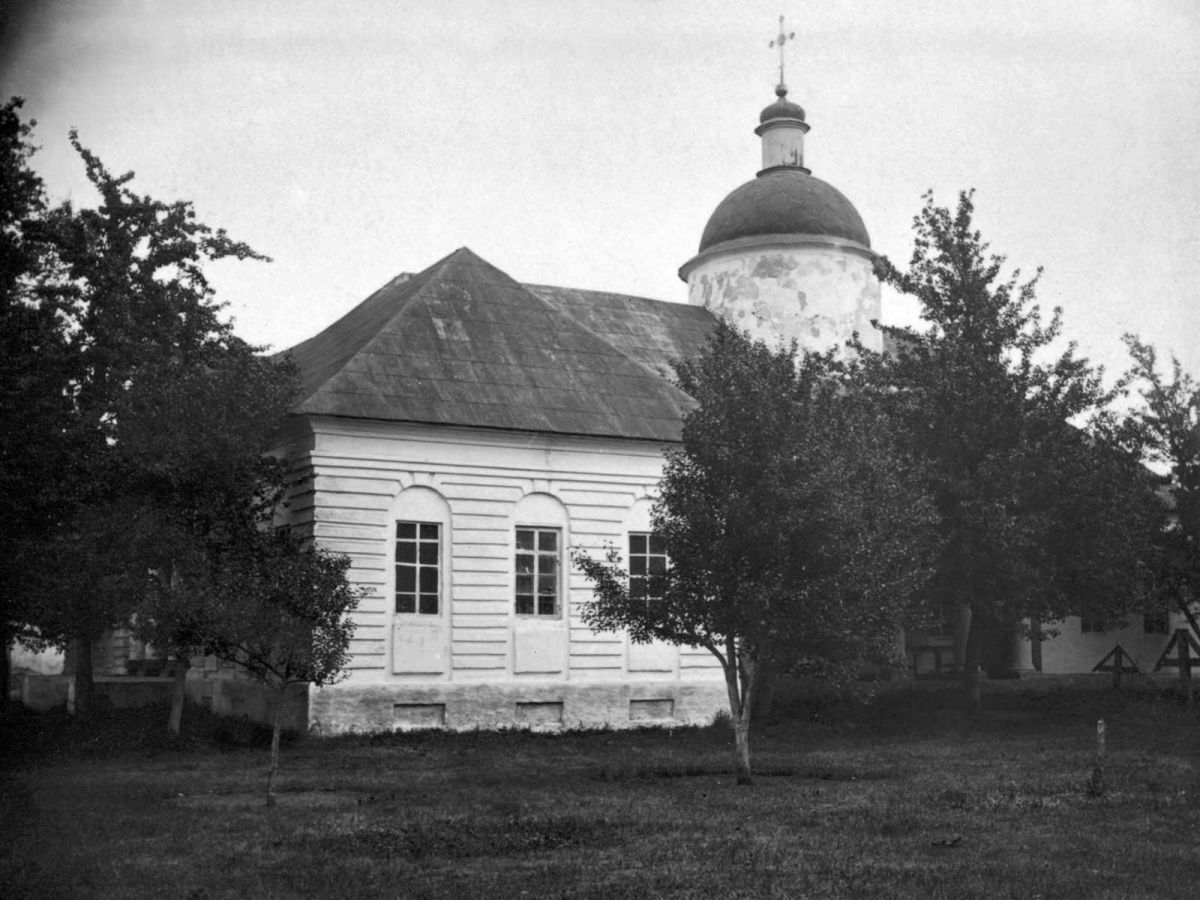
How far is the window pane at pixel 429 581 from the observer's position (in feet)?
83.5

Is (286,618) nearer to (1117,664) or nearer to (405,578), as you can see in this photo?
(405,578)

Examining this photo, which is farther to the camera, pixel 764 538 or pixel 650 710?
pixel 650 710

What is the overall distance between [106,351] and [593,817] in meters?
14.4

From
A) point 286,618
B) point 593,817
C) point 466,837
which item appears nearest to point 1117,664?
point 593,817

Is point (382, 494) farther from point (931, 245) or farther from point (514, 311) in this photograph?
point (931, 245)

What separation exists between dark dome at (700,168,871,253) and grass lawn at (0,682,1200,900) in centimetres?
1529

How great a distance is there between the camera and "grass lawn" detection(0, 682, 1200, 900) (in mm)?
11195

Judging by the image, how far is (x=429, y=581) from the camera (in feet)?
83.7

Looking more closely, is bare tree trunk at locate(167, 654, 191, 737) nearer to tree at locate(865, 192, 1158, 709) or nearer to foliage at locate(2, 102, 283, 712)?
foliage at locate(2, 102, 283, 712)

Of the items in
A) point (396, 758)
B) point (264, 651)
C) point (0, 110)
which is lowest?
point (396, 758)

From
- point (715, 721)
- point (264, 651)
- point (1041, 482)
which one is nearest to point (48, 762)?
point (264, 651)

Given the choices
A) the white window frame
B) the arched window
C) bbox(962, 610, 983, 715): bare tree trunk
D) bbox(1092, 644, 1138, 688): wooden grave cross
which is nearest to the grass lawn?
the arched window

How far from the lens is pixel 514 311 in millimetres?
28984

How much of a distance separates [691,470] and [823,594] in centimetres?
237
